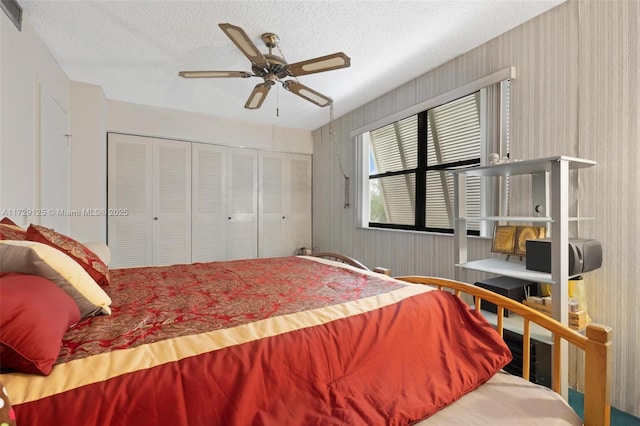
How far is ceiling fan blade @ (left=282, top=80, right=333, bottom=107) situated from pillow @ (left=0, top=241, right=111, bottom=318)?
1745 mm

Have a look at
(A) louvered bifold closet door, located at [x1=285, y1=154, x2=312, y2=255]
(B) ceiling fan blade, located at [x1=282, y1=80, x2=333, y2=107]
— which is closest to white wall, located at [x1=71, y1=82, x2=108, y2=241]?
(B) ceiling fan blade, located at [x1=282, y1=80, x2=333, y2=107]

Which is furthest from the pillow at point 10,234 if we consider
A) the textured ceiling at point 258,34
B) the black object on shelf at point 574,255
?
the black object on shelf at point 574,255

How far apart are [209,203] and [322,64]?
3.00 m

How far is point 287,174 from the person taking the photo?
494cm

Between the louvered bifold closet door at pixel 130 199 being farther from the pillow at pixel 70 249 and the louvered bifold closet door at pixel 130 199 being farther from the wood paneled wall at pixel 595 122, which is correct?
the wood paneled wall at pixel 595 122

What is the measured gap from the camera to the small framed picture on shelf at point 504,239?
2139mm

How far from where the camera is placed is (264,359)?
95 centimetres

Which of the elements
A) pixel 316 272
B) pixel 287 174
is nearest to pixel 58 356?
pixel 316 272

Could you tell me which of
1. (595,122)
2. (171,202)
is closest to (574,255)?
(595,122)

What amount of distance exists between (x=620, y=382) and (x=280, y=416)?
2.09 m

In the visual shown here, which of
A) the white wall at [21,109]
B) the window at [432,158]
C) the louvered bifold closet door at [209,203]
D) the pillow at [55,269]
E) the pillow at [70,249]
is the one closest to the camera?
the pillow at [55,269]

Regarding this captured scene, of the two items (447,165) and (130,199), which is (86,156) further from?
(447,165)

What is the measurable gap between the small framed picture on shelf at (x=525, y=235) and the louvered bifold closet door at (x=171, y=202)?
12.5ft

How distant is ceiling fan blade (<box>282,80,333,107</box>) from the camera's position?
2.26 meters
